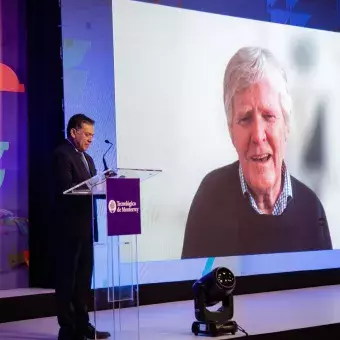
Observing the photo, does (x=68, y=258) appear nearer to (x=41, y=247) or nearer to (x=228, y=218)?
(x=41, y=247)

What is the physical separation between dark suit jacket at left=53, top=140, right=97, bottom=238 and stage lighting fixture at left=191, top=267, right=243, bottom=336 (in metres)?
0.80

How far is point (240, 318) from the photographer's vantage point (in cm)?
454

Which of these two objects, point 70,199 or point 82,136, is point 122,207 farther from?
point 82,136

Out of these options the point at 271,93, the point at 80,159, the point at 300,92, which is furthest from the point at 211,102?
the point at 80,159

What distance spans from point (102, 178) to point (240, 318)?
1750 millimetres

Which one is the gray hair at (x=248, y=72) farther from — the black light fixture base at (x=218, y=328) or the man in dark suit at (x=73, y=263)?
the man in dark suit at (x=73, y=263)

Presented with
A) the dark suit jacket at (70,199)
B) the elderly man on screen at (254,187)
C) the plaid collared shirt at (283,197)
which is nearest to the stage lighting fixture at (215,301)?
Result: the dark suit jacket at (70,199)

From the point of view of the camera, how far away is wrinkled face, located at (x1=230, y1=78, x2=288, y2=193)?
579 cm

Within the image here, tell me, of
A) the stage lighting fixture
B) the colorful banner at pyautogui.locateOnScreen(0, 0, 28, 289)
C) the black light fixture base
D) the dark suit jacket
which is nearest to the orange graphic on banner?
the colorful banner at pyautogui.locateOnScreen(0, 0, 28, 289)

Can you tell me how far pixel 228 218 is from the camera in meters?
5.73

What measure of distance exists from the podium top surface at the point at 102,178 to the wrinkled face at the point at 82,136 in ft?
1.13

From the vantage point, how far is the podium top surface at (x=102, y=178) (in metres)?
3.36

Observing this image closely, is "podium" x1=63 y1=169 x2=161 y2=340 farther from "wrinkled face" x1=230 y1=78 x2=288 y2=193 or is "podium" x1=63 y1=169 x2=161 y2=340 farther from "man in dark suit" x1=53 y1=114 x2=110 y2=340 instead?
"wrinkled face" x1=230 y1=78 x2=288 y2=193

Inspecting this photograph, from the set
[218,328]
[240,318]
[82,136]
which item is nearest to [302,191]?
[240,318]
